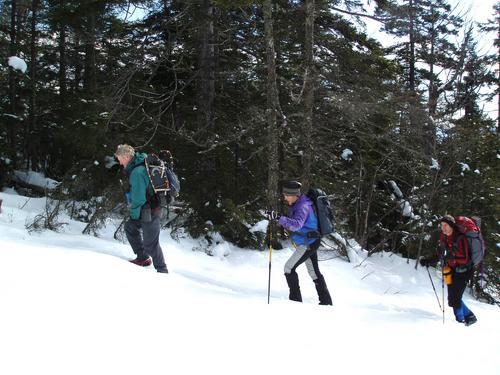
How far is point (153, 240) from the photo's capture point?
6289 mm

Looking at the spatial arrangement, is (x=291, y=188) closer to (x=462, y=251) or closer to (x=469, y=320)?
(x=462, y=251)

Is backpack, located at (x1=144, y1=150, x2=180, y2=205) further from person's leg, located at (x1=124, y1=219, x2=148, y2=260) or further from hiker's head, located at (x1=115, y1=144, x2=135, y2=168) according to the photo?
person's leg, located at (x1=124, y1=219, x2=148, y2=260)

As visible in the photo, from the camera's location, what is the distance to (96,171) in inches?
442

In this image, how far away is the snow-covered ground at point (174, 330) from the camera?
3166 millimetres

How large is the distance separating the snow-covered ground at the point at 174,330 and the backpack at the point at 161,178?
1.14m

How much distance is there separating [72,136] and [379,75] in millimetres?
9064

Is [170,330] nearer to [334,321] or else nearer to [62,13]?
[334,321]

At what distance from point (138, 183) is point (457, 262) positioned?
484cm

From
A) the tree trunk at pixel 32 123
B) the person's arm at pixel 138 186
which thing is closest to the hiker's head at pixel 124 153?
the person's arm at pixel 138 186

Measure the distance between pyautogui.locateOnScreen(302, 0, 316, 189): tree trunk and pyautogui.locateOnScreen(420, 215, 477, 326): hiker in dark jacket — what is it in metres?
4.60

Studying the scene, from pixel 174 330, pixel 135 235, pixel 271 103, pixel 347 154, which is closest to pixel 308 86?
pixel 271 103

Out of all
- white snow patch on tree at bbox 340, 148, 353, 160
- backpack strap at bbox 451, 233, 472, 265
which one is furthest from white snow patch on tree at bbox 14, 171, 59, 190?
backpack strap at bbox 451, 233, 472, 265

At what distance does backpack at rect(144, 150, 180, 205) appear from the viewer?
20.2ft

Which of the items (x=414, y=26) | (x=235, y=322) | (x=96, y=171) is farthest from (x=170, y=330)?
(x=414, y=26)
